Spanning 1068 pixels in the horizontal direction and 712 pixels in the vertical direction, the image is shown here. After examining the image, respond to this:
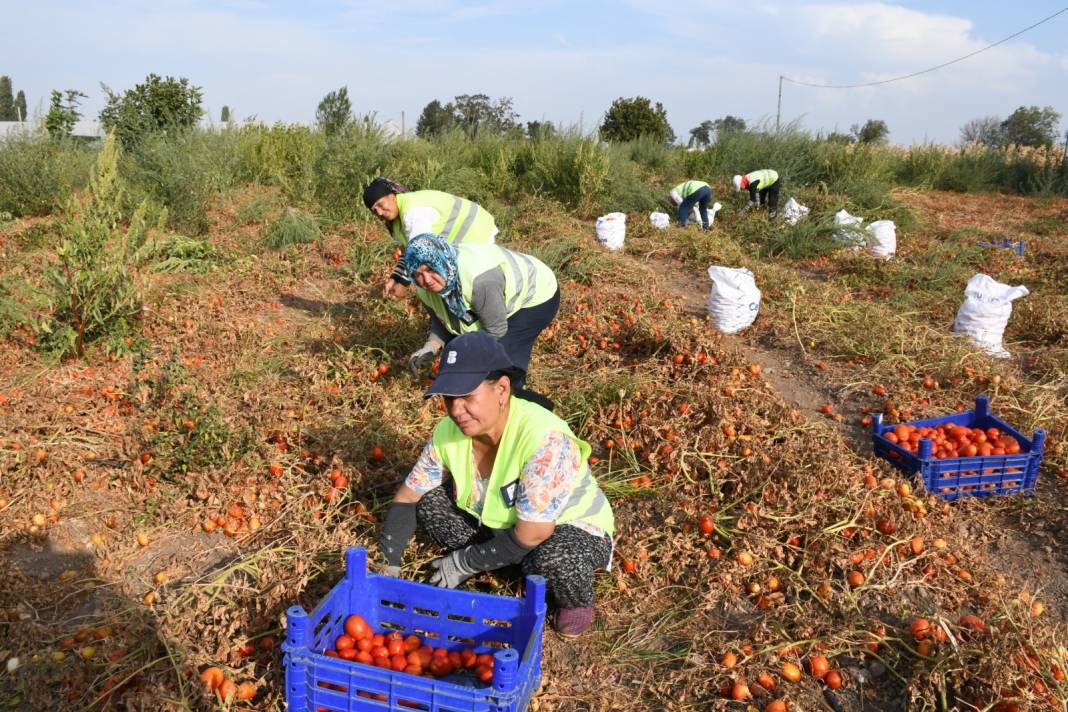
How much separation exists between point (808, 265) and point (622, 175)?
430cm

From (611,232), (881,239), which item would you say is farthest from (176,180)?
(881,239)

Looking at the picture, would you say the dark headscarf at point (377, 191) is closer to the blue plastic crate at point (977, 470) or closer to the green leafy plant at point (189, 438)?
the green leafy plant at point (189, 438)

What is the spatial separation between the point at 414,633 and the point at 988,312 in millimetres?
4852

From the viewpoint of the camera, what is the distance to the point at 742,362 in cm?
487

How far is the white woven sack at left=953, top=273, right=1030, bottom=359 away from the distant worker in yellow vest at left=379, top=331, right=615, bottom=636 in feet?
13.3

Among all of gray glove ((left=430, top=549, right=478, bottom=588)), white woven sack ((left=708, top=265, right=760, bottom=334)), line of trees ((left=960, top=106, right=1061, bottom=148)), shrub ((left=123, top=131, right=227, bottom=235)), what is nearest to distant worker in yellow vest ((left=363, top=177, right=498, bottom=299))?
gray glove ((left=430, top=549, right=478, bottom=588))

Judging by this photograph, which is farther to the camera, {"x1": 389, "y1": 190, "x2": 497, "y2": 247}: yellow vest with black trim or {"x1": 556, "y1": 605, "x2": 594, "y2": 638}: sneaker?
{"x1": 389, "y1": 190, "x2": 497, "y2": 247}: yellow vest with black trim

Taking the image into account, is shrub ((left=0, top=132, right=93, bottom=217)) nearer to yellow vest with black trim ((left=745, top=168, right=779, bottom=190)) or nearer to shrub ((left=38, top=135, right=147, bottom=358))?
shrub ((left=38, top=135, right=147, bottom=358))

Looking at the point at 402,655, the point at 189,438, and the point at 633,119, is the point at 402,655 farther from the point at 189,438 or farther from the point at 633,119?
the point at 633,119

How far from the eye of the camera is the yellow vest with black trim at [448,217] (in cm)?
452

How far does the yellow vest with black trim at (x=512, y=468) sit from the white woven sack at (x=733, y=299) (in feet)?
11.9

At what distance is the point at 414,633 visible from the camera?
2.57 metres

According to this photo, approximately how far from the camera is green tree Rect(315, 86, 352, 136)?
11.7 m

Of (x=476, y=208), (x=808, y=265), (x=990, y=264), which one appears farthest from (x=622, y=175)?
(x=476, y=208)
